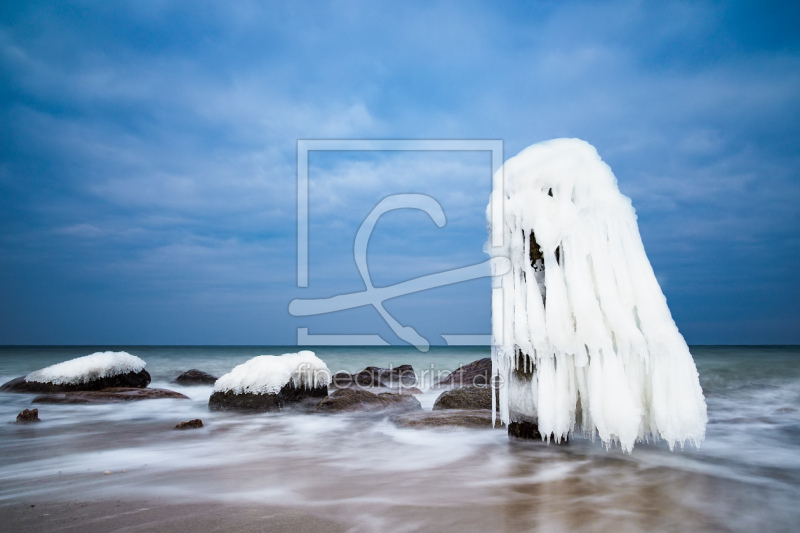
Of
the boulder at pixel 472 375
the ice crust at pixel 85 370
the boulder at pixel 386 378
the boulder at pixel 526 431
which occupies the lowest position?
the boulder at pixel 386 378

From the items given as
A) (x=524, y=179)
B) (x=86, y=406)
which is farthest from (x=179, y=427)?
(x=524, y=179)

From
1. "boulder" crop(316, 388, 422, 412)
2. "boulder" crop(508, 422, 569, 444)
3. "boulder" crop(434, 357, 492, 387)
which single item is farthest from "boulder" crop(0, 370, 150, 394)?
"boulder" crop(508, 422, 569, 444)

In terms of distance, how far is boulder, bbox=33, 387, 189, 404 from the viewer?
Result: 11062 mm

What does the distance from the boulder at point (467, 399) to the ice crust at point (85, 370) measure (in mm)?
9533

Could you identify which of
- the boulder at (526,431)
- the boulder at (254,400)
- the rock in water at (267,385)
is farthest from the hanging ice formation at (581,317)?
the rock in water at (267,385)

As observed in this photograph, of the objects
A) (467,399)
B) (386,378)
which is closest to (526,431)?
(467,399)

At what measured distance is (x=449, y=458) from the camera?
5520 millimetres

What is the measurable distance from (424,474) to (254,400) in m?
6.13

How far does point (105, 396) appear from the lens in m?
11.4

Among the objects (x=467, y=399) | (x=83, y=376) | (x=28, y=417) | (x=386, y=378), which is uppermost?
(x=83, y=376)

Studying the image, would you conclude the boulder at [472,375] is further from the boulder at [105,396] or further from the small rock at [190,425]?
the small rock at [190,425]

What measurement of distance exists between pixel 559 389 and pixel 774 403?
9.42 m

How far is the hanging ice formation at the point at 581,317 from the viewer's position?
16.7 ft

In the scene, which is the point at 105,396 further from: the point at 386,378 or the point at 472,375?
the point at 472,375
